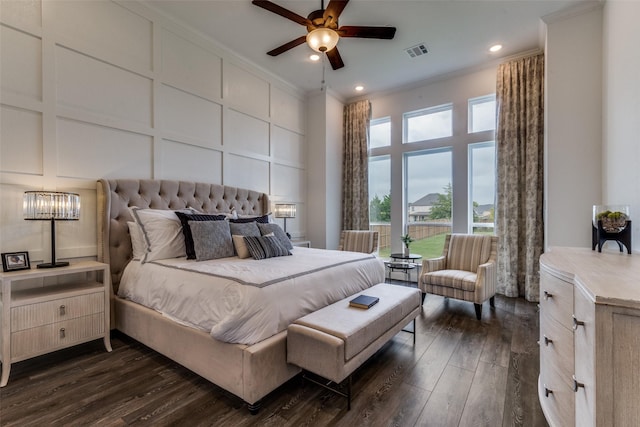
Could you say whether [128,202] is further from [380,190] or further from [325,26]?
[380,190]

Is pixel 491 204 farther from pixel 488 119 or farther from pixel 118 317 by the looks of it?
pixel 118 317

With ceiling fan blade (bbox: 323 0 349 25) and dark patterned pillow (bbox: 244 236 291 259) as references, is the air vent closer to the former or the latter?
ceiling fan blade (bbox: 323 0 349 25)

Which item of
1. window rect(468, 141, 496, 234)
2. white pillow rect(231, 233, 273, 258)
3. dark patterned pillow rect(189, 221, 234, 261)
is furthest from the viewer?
window rect(468, 141, 496, 234)

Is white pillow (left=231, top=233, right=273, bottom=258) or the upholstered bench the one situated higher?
white pillow (left=231, top=233, right=273, bottom=258)

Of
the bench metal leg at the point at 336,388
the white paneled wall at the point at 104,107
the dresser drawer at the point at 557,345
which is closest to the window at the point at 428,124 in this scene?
the white paneled wall at the point at 104,107

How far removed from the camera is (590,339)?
1.02 meters

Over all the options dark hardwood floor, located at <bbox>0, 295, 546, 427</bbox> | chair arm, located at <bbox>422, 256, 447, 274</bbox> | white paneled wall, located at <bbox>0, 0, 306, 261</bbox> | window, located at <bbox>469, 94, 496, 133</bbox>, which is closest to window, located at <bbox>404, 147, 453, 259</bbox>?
window, located at <bbox>469, 94, 496, 133</bbox>

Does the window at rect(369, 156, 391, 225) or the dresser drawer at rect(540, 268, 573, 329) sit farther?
the window at rect(369, 156, 391, 225)

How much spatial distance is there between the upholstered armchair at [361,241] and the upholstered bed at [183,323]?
1411mm

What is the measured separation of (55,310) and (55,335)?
19 centimetres

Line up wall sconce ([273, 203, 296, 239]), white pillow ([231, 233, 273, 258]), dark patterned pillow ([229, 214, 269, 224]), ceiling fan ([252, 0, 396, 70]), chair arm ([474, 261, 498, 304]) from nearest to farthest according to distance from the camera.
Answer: ceiling fan ([252, 0, 396, 70]) → white pillow ([231, 233, 273, 258]) → chair arm ([474, 261, 498, 304]) → dark patterned pillow ([229, 214, 269, 224]) → wall sconce ([273, 203, 296, 239])

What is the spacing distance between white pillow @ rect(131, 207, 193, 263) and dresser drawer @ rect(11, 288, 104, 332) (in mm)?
487

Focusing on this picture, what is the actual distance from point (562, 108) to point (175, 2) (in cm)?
453

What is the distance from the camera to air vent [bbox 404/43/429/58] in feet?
12.8
